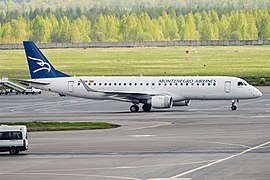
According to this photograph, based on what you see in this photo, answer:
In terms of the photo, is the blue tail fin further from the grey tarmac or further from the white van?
the white van

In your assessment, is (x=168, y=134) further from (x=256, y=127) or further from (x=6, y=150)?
(x=6, y=150)

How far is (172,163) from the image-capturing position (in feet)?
159

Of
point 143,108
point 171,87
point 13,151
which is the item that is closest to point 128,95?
point 143,108

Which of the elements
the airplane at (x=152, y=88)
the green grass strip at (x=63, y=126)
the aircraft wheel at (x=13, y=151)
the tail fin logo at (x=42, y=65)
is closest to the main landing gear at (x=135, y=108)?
the airplane at (x=152, y=88)

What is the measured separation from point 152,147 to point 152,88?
3364 centimetres

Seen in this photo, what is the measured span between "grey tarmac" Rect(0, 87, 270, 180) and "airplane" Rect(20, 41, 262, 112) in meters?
1.39

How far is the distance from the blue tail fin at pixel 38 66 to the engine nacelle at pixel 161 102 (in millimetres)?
11290

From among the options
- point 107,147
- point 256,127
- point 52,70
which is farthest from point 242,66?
point 107,147

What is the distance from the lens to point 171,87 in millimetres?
89688

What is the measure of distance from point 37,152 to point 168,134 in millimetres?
12934

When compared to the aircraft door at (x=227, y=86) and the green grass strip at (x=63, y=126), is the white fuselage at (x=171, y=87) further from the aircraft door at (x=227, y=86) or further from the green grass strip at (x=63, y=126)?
the green grass strip at (x=63, y=126)

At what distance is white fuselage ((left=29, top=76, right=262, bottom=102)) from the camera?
88875mm

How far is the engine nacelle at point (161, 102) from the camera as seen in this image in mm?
88188

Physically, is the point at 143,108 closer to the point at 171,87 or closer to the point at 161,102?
the point at 161,102
